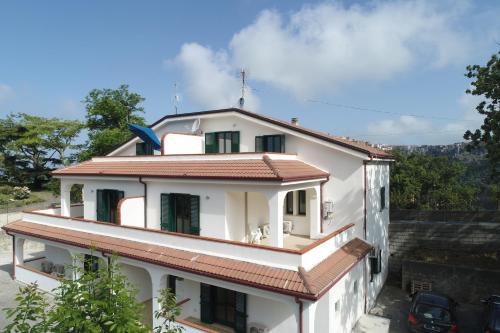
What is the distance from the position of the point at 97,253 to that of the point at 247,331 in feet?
23.1

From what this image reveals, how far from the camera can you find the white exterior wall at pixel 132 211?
45.3 feet

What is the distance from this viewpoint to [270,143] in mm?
15469

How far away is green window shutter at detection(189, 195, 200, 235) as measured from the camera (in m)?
12.8

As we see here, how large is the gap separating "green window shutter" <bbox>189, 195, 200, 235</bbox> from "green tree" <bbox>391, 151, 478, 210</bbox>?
30.7 m

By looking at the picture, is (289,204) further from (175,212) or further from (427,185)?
(427,185)

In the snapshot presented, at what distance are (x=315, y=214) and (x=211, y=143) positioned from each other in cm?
692

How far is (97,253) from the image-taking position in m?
13.4

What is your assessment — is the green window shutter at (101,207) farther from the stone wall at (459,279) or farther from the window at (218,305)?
the stone wall at (459,279)

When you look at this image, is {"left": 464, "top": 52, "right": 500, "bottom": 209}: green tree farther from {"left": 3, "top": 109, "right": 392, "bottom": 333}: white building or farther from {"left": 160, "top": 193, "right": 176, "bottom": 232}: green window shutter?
{"left": 160, "top": 193, "right": 176, "bottom": 232}: green window shutter

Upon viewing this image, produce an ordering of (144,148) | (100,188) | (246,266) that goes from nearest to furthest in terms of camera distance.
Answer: (246,266)
(100,188)
(144,148)

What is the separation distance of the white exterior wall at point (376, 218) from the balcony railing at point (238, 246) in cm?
161

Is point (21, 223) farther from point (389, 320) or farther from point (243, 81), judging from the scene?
point (389, 320)

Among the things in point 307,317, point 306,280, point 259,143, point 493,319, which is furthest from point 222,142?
point 493,319

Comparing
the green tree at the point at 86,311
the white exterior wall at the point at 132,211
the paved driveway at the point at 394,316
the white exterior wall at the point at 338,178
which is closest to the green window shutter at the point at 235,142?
the white exterior wall at the point at 338,178
